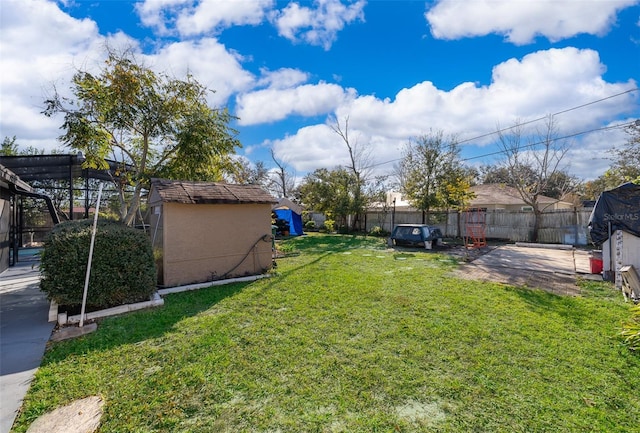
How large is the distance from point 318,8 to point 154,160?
24.5ft

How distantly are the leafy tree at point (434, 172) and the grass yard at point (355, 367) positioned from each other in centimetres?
1043

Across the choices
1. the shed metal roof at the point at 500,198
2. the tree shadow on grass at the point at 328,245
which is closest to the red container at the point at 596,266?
the tree shadow on grass at the point at 328,245

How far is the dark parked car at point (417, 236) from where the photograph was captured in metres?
12.5

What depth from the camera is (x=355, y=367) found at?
121 inches

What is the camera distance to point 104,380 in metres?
2.88

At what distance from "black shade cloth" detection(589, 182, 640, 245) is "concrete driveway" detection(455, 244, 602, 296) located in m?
1.22

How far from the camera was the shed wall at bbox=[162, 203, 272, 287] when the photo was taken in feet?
20.9

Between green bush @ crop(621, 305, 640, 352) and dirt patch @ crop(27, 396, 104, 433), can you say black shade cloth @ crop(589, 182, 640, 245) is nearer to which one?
green bush @ crop(621, 305, 640, 352)

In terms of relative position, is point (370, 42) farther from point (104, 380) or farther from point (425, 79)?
point (104, 380)

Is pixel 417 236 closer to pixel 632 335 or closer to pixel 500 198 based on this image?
pixel 632 335

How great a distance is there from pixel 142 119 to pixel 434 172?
46.0 feet

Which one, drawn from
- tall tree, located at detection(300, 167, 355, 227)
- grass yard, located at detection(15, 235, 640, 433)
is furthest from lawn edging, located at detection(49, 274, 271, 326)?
tall tree, located at detection(300, 167, 355, 227)

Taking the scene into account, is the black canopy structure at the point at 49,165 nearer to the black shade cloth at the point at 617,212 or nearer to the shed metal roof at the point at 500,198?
the black shade cloth at the point at 617,212

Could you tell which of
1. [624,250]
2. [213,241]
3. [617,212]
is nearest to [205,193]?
[213,241]
